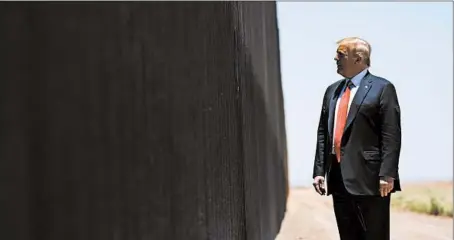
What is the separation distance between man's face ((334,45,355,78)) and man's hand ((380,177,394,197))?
2.22 feet

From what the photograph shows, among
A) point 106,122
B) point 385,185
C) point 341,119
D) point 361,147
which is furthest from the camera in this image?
point 341,119

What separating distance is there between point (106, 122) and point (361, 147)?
95.7 inches

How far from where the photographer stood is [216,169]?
349 cm

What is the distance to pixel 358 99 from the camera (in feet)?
15.1

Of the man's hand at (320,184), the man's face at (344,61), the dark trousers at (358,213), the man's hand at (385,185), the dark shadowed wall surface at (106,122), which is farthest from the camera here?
the man's hand at (320,184)

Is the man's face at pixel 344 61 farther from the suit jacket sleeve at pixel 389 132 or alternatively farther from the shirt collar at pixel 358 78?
the suit jacket sleeve at pixel 389 132

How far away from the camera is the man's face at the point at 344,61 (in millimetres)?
4691

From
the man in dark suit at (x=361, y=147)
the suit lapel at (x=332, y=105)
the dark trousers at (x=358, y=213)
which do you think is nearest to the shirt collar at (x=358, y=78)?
the man in dark suit at (x=361, y=147)

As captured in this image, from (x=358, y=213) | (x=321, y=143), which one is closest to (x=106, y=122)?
(x=358, y=213)

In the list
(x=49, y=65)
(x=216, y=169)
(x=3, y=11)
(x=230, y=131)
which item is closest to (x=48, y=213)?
(x=49, y=65)

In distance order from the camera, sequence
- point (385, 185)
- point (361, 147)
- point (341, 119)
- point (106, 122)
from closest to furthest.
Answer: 1. point (106, 122)
2. point (385, 185)
3. point (361, 147)
4. point (341, 119)

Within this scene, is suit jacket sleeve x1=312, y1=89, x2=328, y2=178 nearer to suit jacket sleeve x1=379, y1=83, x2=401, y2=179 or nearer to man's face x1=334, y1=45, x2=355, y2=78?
man's face x1=334, y1=45, x2=355, y2=78

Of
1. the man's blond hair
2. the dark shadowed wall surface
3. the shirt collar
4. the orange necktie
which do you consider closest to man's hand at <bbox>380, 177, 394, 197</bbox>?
the orange necktie

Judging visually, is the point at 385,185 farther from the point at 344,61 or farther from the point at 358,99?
the point at 344,61
